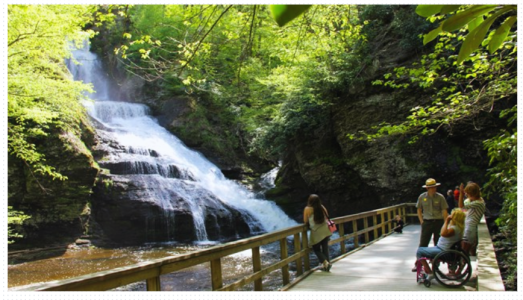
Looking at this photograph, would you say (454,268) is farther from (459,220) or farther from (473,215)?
(473,215)

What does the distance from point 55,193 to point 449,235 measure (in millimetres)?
13868

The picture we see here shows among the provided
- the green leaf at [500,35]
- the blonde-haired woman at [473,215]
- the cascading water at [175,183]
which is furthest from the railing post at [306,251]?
the cascading water at [175,183]

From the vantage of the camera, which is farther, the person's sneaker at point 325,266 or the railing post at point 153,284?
the person's sneaker at point 325,266

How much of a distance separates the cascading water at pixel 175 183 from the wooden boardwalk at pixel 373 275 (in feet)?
26.4

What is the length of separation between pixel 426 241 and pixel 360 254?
5.96ft

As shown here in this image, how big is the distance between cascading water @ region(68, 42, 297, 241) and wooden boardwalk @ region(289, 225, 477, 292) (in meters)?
8.04

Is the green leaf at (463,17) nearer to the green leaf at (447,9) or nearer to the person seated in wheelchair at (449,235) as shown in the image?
the green leaf at (447,9)

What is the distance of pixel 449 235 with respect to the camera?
4.79 m

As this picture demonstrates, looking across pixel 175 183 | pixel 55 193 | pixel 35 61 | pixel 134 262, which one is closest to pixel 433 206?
pixel 134 262

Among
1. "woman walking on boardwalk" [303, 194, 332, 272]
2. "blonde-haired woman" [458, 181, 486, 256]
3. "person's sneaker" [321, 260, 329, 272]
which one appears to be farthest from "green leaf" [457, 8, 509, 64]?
"person's sneaker" [321, 260, 329, 272]

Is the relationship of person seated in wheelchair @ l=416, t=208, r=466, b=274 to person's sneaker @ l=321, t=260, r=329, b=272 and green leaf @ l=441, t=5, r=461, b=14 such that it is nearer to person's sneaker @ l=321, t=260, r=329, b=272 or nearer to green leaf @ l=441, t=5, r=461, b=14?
person's sneaker @ l=321, t=260, r=329, b=272

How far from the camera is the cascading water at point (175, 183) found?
50.3 feet

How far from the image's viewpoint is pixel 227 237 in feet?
50.1

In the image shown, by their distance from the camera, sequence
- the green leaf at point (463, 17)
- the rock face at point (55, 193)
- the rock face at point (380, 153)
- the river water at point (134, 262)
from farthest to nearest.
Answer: the rock face at point (380, 153) → the rock face at point (55, 193) → the river water at point (134, 262) → the green leaf at point (463, 17)
